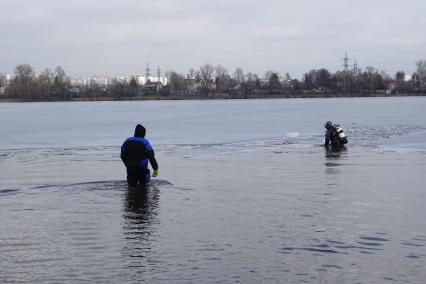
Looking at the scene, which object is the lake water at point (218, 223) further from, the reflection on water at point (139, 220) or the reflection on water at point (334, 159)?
the reflection on water at point (334, 159)

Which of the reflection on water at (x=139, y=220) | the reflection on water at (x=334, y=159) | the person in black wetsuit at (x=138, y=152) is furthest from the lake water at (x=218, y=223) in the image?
the person in black wetsuit at (x=138, y=152)

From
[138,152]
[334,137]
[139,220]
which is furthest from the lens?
[334,137]

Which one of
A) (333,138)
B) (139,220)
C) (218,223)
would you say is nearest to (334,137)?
(333,138)

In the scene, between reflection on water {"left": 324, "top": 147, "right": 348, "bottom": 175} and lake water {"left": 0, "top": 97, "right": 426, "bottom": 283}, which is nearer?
lake water {"left": 0, "top": 97, "right": 426, "bottom": 283}

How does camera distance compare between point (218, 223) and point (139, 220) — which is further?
point (139, 220)

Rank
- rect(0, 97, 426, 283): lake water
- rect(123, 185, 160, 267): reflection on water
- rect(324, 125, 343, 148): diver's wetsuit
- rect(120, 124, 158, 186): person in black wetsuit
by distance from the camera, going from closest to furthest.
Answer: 1. rect(0, 97, 426, 283): lake water
2. rect(123, 185, 160, 267): reflection on water
3. rect(120, 124, 158, 186): person in black wetsuit
4. rect(324, 125, 343, 148): diver's wetsuit

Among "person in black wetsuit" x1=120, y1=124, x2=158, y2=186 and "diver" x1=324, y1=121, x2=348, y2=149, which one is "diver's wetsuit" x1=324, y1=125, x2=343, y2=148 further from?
"person in black wetsuit" x1=120, y1=124, x2=158, y2=186

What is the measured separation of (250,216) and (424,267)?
402 centimetres

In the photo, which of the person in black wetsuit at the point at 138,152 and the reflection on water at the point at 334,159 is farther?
the reflection on water at the point at 334,159

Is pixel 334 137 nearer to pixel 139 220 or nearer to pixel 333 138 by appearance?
pixel 333 138

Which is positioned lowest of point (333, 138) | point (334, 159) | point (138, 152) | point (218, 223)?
point (334, 159)

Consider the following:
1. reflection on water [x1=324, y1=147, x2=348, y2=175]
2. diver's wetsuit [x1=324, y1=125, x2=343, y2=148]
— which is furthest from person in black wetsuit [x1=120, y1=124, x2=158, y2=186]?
diver's wetsuit [x1=324, y1=125, x2=343, y2=148]

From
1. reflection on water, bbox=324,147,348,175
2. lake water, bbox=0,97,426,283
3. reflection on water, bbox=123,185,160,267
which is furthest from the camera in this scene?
reflection on water, bbox=324,147,348,175

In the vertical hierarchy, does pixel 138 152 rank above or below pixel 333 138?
above
